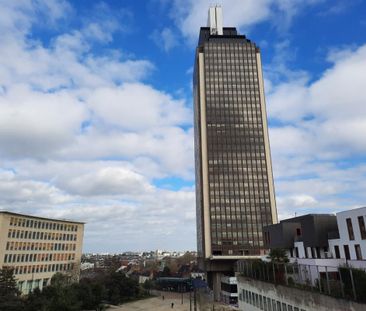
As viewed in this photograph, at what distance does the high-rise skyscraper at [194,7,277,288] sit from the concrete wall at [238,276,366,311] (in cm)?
5070

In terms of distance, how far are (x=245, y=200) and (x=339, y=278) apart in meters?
82.6

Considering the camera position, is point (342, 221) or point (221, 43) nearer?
point (342, 221)

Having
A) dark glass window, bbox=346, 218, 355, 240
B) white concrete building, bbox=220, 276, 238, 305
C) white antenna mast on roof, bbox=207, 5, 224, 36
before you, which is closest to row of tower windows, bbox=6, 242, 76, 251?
white concrete building, bbox=220, 276, 238, 305

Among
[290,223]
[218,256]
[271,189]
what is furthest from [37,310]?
[271,189]

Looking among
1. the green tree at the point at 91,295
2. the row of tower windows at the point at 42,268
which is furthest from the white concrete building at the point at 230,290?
the row of tower windows at the point at 42,268

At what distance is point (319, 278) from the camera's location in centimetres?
3136

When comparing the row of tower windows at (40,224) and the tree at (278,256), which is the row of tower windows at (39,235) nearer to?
the row of tower windows at (40,224)

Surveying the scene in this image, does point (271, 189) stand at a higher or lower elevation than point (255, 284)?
higher

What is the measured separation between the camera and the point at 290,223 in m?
59.3

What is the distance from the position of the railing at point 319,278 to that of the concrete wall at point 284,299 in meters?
0.53

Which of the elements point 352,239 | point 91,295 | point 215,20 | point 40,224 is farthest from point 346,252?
point 215,20

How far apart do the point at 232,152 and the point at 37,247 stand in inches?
2791

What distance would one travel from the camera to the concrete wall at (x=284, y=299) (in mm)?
27922

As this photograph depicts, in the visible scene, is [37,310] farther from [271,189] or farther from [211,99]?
[211,99]
